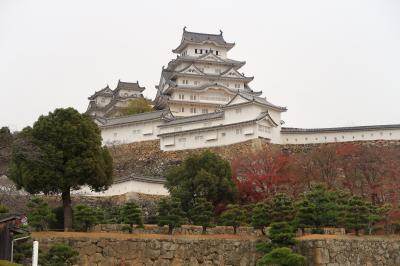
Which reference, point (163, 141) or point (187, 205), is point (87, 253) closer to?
point (187, 205)

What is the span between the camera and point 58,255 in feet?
67.2

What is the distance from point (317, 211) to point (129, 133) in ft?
76.2

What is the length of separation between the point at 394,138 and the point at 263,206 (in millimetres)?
17441

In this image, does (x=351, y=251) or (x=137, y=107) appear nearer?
(x=351, y=251)

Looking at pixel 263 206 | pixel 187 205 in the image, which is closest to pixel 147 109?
pixel 187 205

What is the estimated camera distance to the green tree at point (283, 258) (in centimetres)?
2345

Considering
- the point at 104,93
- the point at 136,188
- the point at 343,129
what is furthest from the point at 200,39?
the point at 136,188

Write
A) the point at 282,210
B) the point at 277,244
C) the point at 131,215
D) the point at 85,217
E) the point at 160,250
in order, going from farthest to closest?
the point at 282,210, the point at 277,244, the point at 131,215, the point at 160,250, the point at 85,217

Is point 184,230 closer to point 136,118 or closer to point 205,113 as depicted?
point 136,118

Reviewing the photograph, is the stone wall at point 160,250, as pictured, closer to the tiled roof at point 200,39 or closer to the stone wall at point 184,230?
the stone wall at point 184,230

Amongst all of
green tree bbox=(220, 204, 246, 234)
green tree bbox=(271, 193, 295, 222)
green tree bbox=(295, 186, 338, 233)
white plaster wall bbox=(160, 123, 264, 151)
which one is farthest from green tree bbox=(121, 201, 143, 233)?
white plaster wall bbox=(160, 123, 264, 151)

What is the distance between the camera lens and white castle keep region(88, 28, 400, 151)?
138 ft

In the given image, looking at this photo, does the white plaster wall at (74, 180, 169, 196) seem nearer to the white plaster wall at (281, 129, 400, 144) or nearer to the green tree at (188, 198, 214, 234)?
the white plaster wall at (281, 129, 400, 144)

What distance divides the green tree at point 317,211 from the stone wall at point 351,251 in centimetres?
122
